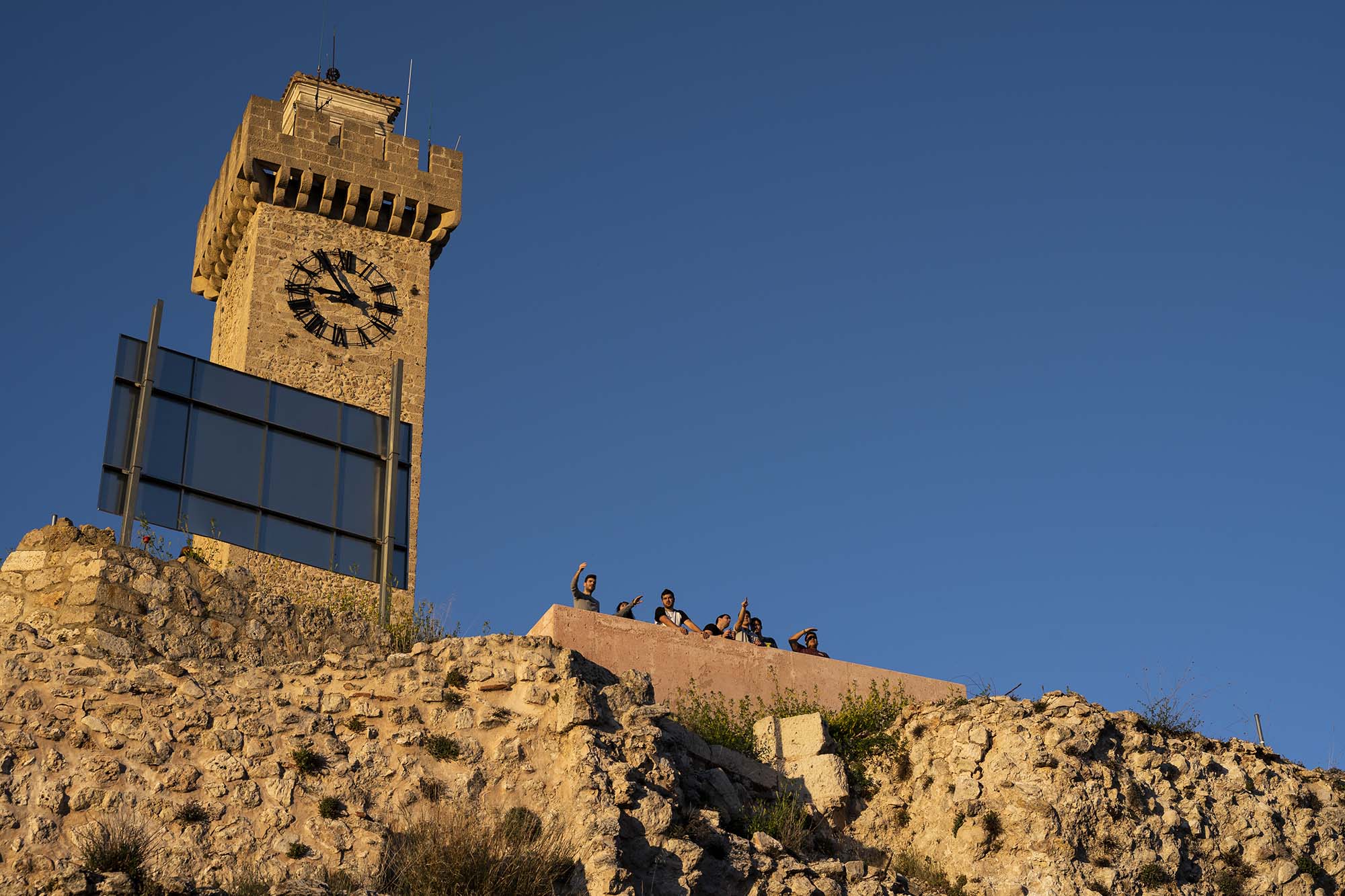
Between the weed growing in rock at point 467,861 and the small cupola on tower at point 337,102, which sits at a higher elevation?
the small cupola on tower at point 337,102

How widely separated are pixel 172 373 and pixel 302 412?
1.58 m

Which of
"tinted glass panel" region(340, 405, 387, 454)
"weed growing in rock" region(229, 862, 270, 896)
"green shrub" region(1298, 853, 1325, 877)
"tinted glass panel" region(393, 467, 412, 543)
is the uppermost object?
"tinted glass panel" region(340, 405, 387, 454)

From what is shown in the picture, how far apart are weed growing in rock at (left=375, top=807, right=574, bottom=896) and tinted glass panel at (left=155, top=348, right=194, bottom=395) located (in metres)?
6.38

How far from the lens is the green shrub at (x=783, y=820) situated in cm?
1554

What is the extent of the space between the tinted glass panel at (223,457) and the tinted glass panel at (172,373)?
277 millimetres

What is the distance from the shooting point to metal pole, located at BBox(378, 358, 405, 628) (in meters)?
18.0

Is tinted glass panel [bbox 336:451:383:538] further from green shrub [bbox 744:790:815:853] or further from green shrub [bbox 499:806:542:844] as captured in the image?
green shrub [bbox 499:806:542:844]

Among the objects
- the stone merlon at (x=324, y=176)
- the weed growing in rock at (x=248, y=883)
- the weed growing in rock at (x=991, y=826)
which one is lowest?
the weed growing in rock at (x=248, y=883)

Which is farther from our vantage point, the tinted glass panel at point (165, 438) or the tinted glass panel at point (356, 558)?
the tinted glass panel at point (356, 558)

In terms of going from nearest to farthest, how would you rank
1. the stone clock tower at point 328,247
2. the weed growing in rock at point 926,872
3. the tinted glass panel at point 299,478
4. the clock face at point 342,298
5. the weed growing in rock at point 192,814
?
the weed growing in rock at point 192,814
the weed growing in rock at point 926,872
the tinted glass panel at point 299,478
the stone clock tower at point 328,247
the clock face at point 342,298

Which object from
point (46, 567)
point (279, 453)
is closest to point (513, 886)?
point (46, 567)

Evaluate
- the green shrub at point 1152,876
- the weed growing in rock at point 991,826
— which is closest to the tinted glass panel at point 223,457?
the weed growing in rock at point 991,826

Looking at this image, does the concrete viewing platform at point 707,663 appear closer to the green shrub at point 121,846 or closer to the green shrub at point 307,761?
the green shrub at point 307,761

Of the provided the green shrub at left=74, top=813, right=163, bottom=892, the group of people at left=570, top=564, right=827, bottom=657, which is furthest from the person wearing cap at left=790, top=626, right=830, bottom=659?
the green shrub at left=74, top=813, right=163, bottom=892
